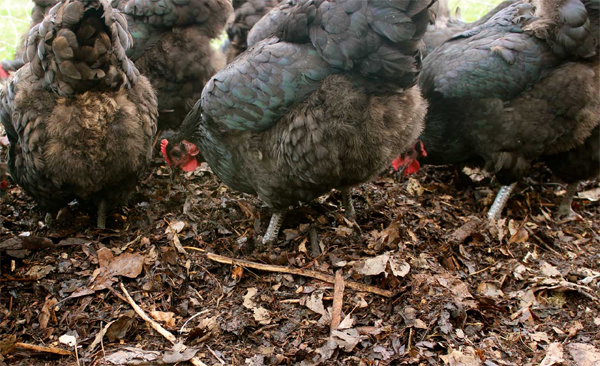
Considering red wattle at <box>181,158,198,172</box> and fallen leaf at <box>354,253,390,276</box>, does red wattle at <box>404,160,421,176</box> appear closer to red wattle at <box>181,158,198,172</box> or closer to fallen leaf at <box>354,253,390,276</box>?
fallen leaf at <box>354,253,390,276</box>

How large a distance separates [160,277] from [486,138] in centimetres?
298

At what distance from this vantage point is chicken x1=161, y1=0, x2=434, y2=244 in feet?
10.1

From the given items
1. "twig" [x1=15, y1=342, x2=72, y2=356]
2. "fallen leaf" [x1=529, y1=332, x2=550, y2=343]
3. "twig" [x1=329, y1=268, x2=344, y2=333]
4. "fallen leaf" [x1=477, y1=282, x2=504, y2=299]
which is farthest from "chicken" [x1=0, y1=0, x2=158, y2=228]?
"fallen leaf" [x1=529, y1=332, x2=550, y2=343]

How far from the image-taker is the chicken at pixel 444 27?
547cm

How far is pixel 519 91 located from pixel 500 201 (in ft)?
3.45

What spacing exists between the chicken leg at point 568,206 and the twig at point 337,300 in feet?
9.02

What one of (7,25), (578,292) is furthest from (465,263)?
(7,25)

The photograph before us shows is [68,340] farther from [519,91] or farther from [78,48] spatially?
[519,91]

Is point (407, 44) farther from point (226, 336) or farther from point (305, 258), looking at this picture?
point (226, 336)

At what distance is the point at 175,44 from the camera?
187 inches

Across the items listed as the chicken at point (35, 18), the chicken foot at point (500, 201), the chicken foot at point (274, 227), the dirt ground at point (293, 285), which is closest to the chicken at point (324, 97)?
the chicken foot at point (274, 227)

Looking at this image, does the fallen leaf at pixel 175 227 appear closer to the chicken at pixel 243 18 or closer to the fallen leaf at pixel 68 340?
the fallen leaf at pixel 68 340

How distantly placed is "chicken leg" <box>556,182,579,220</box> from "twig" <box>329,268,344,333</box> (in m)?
2.75

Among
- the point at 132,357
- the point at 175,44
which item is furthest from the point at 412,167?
the point at 132,357
